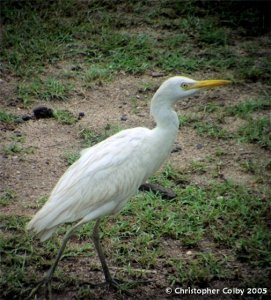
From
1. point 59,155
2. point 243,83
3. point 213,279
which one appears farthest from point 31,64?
point 213,279

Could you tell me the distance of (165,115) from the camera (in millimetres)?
3920

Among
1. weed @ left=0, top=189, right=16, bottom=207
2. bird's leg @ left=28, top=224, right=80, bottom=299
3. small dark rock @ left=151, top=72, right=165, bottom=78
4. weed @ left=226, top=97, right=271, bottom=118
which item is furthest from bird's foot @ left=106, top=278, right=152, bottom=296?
small dark rock @ left=151, top=72, right=165, bottom=78

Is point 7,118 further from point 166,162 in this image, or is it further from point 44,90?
point 166,162

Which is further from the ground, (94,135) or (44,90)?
(44,90)

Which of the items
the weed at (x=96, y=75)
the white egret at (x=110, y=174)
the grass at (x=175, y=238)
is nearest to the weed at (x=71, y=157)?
the grass at (x=175, y=238)

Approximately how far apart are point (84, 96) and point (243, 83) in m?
1.80

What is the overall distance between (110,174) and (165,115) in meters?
0.57

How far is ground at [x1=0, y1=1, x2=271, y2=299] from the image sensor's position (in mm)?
4047

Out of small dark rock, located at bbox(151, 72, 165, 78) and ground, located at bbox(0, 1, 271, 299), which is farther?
small dark rock, located at bbox(151, 72, 165, 78)

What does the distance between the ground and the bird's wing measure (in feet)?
1.75

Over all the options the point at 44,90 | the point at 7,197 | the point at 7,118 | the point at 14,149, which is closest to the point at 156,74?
the point at 44,90

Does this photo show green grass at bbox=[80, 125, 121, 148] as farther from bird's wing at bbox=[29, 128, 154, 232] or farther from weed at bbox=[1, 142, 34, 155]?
bird's wing at bbox=[29, 128, 154, 232]

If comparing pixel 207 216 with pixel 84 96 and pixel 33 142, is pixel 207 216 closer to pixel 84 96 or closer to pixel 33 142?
pixel 33 142

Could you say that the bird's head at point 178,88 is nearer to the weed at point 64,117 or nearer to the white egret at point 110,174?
the white egret at point 110,174
